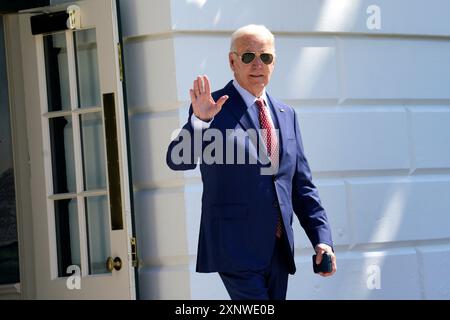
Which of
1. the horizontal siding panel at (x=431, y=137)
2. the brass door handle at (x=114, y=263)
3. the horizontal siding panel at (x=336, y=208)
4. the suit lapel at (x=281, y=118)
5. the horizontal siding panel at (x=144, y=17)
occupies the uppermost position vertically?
the horizontal siding panel at (x=144, y=17)

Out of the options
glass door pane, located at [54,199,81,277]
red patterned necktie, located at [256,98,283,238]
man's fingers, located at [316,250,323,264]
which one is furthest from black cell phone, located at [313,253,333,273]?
glass door pane, located at [54,199,81,277]

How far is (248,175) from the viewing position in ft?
22.0

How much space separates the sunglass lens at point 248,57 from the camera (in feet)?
22.1

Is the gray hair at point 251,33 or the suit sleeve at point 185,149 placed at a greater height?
the gray hair at point 251,33

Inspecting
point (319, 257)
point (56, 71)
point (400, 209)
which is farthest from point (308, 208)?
point (56, 71)

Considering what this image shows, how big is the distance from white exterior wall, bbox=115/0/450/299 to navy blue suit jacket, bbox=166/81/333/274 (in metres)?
0.44

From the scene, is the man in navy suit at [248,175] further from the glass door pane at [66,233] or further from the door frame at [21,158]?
the door frame at [21,158]

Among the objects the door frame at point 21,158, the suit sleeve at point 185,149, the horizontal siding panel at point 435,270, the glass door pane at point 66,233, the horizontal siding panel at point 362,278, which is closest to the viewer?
the suit sleeve at point 185,149

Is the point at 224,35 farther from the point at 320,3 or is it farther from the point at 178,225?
the point at 178,225

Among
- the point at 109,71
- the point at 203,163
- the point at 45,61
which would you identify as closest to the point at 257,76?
the point at 203,163

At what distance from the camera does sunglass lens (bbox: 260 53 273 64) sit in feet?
22.0

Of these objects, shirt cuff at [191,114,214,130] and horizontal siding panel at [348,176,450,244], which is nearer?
shirt cuff at [191,114,214,130]

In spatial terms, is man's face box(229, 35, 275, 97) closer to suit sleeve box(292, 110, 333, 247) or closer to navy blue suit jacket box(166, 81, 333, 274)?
navy blue suit jacket box(166, 81, 333, 274)

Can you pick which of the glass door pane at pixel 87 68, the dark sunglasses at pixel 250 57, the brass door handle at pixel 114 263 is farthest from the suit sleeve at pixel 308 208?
the glass door pane at pixel 87 68
